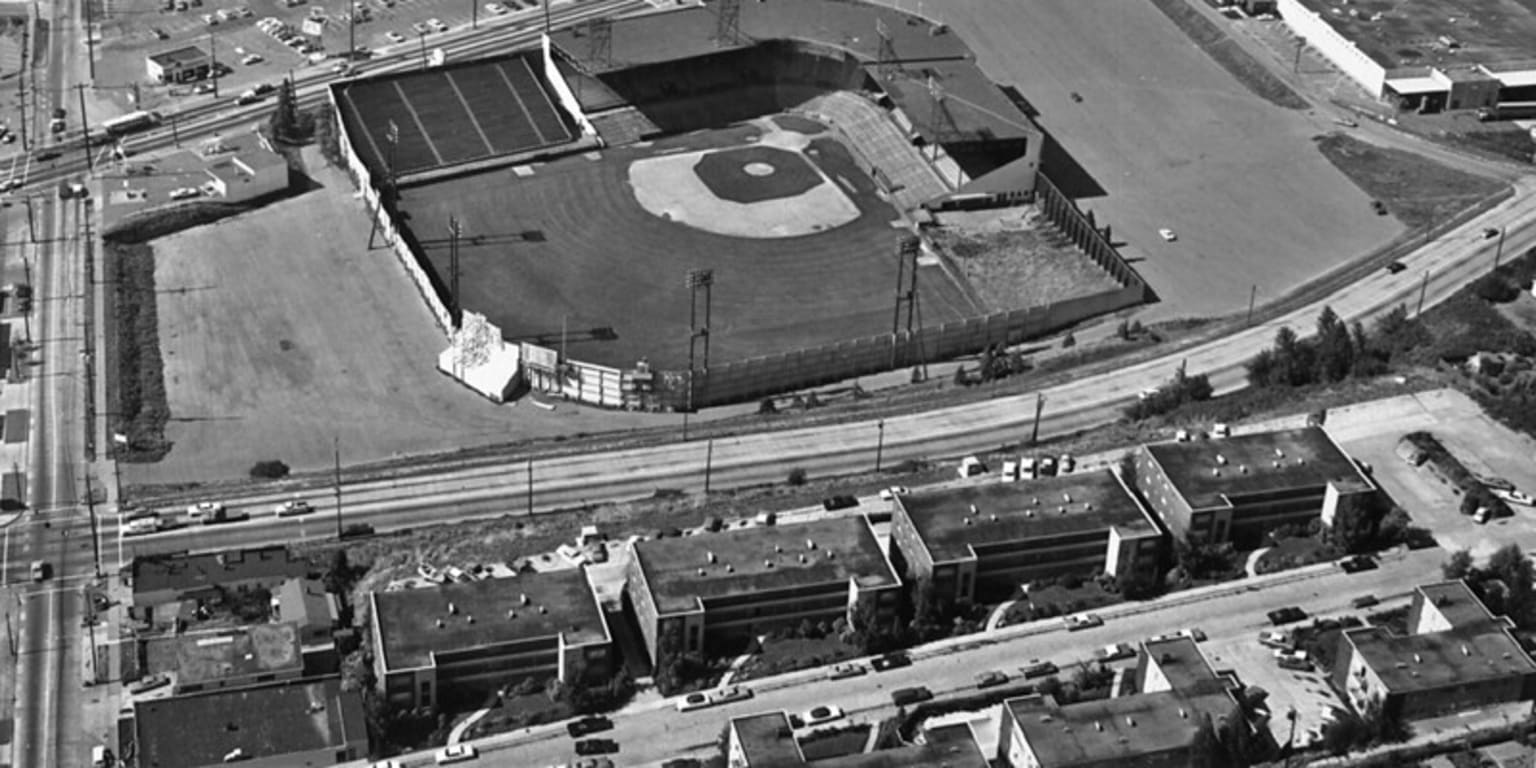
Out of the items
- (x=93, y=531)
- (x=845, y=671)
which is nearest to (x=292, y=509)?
(x=93, y=531)

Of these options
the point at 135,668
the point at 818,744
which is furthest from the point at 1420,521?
the point at 135,668

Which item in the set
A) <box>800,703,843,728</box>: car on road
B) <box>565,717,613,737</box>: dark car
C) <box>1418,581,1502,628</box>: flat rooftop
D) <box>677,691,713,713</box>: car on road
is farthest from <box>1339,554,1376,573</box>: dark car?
<box>565,717,613,737</box>: dark car

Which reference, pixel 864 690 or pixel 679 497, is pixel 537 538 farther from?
pixel 864 690

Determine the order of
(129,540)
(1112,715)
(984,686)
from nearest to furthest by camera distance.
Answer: (1112,715), (984,686), (129,540)

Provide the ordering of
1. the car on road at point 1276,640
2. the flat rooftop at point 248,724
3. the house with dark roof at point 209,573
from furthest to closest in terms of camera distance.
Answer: the house with dark roof at point 209,573, the car on road at point 1276,640, the flat rooftop at point 248,724

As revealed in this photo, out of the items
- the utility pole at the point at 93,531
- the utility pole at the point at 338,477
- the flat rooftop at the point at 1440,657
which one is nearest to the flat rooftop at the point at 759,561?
the utility pole at the point at 338,477

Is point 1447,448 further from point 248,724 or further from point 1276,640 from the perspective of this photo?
point 248,724

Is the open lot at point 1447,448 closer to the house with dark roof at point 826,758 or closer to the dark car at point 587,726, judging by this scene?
the house with dark roof at point 826,758
